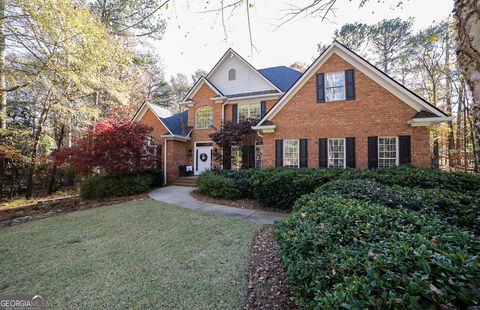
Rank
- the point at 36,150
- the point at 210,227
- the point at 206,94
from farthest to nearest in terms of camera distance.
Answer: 1. the point at 206,94
2. the point at 36,150
3. the point at 210,227

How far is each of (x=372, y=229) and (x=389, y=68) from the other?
2408 cm

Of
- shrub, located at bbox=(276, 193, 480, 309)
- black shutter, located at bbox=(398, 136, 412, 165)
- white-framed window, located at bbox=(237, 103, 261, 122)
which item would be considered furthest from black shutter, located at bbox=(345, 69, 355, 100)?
shrub, located at bbox=(276, 193, 480, 309)

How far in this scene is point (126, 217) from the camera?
23.4 ft

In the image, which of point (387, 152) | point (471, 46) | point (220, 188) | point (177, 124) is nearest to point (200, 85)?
point (177, 124)

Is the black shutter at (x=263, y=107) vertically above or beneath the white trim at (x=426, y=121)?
above

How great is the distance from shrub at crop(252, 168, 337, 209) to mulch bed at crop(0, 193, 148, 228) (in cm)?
610

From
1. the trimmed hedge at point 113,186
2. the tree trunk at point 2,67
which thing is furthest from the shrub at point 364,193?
the tree trunk at point 2,67

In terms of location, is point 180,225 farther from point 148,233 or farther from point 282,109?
point 282,109

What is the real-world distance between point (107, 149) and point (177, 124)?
242 inches

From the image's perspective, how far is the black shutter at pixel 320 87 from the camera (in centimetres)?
1064

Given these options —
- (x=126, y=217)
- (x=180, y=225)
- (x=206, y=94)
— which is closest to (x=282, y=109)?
(x=206, y=94)

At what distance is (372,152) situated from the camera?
9.75 metres

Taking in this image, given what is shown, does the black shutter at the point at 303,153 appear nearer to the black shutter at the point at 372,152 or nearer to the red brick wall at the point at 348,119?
the red brick wall at the point at 348,119

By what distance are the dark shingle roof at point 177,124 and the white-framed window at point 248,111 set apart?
4.24 meters
